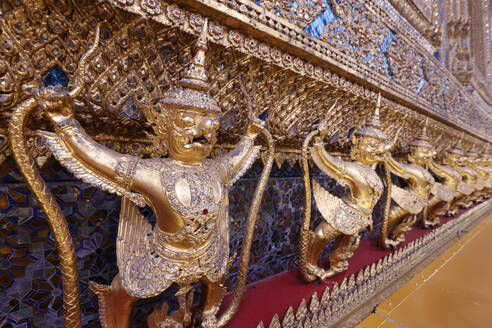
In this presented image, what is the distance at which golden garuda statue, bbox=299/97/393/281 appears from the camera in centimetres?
78

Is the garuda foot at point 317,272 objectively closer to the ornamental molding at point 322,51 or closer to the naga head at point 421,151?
the ornamental molding at point 322,51

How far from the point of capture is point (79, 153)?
38cm

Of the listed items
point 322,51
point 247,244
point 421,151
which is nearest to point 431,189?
point 421,151

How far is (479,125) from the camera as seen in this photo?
312 cm

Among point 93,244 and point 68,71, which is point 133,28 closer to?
point 68,71

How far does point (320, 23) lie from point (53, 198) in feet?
2.90

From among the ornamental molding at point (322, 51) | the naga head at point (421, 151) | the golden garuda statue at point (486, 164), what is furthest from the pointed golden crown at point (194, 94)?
the golden garuda statue at point (486, 164)

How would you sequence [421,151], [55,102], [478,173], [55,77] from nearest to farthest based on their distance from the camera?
1. [55,102]
2. [55,77]
3. [421,151]
4. [478,173]

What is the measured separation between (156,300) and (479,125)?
401cm

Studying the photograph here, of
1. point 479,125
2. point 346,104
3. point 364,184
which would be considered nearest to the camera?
point 364,184

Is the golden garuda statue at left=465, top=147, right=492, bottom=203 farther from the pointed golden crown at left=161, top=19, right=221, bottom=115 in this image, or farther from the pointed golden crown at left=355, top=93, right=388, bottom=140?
the pointed golden crown at left=161, top=19, right=221, bottom=115

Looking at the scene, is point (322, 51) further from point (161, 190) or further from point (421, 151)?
point (421, 151)

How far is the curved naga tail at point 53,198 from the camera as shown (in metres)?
0.35

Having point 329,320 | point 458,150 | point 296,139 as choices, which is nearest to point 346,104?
point 296,139
